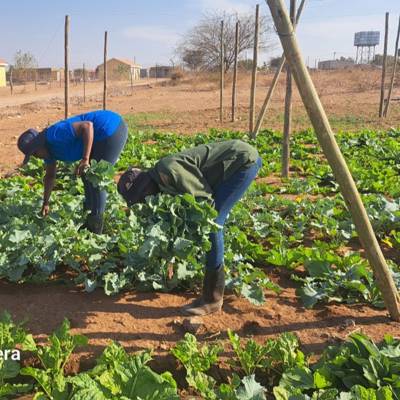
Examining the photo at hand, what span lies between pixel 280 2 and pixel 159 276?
2259 millimetres

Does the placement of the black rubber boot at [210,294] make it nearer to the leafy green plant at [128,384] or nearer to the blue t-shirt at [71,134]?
the leafy green plant at [128,384]

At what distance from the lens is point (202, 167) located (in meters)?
3.40

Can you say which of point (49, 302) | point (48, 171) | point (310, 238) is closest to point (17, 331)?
point (49, 302)

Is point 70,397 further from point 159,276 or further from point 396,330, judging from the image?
point 396,330

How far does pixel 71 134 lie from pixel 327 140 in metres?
2.45

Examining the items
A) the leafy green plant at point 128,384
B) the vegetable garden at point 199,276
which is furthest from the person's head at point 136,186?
the leafy green plant at point 128,384

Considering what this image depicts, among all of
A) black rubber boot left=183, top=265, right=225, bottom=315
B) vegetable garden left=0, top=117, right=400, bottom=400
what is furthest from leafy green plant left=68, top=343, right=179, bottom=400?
black rubber boot left=183, top=265, right=225, bottom=315

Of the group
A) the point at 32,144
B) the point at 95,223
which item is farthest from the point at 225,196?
the point at 32,144

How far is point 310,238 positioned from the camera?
5430 millimetres

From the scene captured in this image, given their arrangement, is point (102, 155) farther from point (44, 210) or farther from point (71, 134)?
point (44, 210)

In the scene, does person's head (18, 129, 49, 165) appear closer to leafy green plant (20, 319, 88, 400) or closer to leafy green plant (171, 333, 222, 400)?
leafy green plant (20, 319, 88, 400)

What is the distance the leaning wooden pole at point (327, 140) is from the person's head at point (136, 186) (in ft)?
3.87

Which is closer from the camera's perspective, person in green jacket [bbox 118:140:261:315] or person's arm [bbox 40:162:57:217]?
person in green jacket [bbox 118:140:261:315]

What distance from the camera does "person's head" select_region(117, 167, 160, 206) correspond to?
329 centimetres
